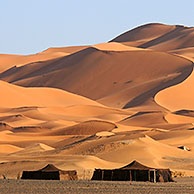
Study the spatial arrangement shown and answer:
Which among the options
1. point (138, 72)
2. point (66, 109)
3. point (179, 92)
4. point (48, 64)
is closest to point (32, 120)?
point (66, 109)

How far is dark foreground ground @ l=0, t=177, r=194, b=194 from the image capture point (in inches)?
739

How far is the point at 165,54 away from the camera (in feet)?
318

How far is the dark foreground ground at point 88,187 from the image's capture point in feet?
61.6

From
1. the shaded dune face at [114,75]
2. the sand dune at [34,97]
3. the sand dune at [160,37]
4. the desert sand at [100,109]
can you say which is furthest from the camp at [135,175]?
the sand dune at [160,37]

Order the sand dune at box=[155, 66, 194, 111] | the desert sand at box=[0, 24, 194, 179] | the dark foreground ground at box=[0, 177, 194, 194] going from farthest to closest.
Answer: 1. the sand dune at box=[155, 66, 194, 111]
2. the desert sand at box=[0, 24, 194, 179]
3. the dark foreground ground at box=[0, 177, 194, 194]

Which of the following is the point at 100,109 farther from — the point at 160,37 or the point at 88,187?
the point at 160,37

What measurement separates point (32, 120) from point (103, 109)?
1119 cm

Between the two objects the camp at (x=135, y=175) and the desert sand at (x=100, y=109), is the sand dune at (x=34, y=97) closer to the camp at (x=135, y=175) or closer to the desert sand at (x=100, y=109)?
the desert sand at (x=100, y=109)

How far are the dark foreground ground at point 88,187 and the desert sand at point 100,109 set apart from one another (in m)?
3.92

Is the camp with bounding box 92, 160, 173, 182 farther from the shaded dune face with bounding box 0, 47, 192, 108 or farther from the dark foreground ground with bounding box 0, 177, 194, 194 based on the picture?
the shaded dune face with bounding box 0, 47, 192, 108

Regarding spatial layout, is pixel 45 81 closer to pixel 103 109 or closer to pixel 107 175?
pixel 103 109

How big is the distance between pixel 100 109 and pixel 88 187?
5133cm

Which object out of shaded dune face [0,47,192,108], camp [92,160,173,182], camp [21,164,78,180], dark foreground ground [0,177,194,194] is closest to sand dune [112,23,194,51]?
shaded dune face [0,47,192,108]

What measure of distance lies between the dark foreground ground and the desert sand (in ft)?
12.9
